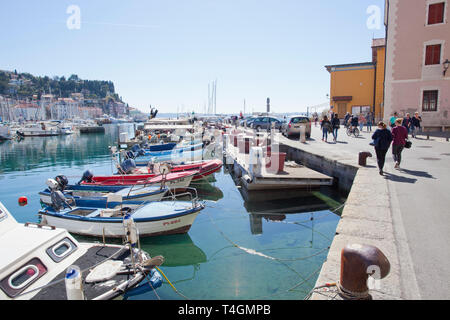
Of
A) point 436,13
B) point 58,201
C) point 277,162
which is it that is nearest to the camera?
point 58,201

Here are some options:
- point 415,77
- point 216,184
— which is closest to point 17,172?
point 216,184

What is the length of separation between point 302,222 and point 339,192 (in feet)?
12.1

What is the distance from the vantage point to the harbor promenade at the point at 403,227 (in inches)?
159

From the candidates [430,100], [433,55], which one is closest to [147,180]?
[430,100]

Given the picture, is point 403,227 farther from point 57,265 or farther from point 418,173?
point 57,265

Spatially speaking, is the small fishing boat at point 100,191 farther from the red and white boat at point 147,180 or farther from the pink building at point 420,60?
the pink building at point 420,60

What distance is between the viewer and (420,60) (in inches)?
928

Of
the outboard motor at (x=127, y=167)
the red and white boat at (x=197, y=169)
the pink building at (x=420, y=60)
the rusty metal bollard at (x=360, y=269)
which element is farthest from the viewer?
the pink building at (x=420, y=60)

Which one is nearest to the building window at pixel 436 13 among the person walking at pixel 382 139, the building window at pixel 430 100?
the building window at pixel 430 100

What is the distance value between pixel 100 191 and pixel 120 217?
475 cm

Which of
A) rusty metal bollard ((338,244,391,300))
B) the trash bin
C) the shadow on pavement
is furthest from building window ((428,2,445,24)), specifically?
rusty metal bollard ((338,244,391,300))
